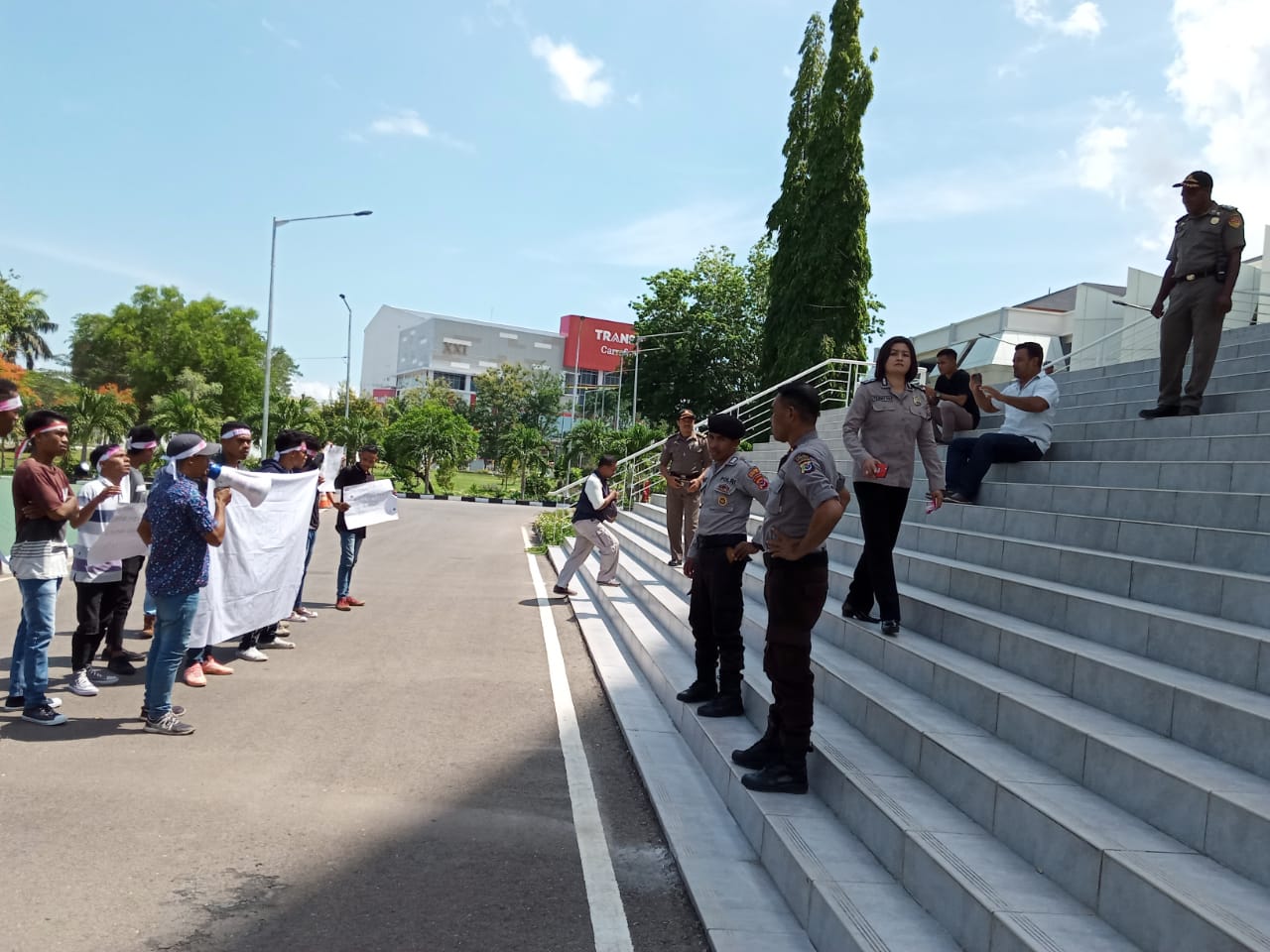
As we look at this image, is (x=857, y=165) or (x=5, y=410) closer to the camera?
(x=5, y=410)

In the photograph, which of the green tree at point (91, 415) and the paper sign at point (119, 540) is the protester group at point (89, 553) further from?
the green tree at point (91, 415)

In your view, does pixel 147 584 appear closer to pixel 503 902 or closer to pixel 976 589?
pixel 503 902

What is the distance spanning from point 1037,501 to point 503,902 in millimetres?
5091

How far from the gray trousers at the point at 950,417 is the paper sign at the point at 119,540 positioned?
754 centimetres

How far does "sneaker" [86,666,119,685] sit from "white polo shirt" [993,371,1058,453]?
7368 mm

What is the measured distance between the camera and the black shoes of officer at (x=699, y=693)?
613 cm

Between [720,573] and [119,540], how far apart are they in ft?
14.4

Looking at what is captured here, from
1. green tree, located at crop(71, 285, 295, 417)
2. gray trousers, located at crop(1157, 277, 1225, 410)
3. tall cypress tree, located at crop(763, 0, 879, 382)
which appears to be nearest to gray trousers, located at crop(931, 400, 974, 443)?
gray trousers, located at crop(1157, 277, 1225, 410)

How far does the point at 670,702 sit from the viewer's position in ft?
21.9

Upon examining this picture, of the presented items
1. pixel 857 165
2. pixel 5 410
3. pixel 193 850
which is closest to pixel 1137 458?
pixel 193 850

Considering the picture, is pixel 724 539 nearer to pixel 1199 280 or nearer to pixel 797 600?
pixel 797 600

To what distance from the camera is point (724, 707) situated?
5820 millimetres

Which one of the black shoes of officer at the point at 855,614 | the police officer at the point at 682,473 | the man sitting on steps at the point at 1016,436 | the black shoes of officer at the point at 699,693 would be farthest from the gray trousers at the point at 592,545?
the black shoes of officer at the point at 855,614

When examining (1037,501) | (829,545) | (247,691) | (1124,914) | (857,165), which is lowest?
(247,691)
